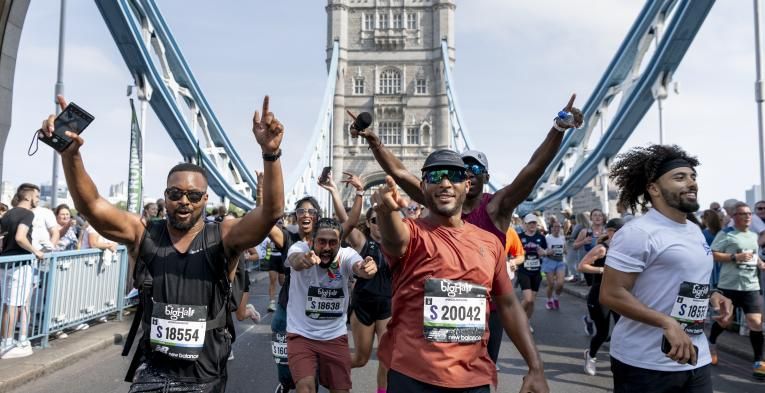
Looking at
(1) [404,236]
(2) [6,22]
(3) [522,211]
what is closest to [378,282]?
(1) [404,236]

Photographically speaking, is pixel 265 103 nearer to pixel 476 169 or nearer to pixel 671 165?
pixel 476 169

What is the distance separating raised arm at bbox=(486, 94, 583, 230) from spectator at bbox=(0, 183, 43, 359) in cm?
484

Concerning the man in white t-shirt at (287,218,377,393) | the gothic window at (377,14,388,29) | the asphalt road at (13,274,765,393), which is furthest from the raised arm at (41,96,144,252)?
the gothic window at (377,14,388,29)

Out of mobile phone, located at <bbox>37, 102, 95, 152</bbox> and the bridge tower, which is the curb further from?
the bridge tower

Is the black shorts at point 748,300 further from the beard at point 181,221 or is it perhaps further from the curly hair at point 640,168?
the beard at point 181,221

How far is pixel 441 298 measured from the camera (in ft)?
7.75

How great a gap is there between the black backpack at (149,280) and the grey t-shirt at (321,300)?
52.2 inches

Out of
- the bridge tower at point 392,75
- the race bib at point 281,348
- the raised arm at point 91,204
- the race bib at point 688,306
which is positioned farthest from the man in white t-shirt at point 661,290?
the bridge tower at point 392,75

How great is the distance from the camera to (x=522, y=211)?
4134 cm

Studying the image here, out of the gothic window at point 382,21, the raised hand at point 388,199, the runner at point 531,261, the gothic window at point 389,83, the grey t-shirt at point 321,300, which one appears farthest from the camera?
the gothic window at point 382,21

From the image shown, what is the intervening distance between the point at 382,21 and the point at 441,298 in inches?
2484

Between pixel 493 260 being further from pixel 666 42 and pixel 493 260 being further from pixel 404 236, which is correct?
pixel 666 42

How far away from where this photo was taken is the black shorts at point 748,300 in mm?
5762

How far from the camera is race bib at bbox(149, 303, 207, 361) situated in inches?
99.0
